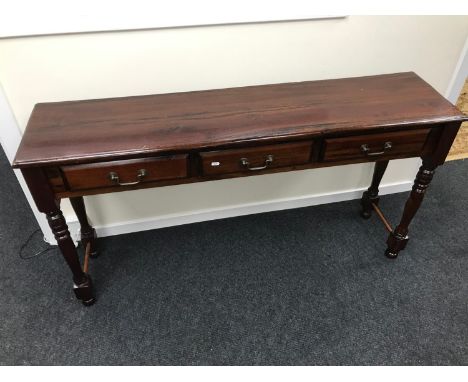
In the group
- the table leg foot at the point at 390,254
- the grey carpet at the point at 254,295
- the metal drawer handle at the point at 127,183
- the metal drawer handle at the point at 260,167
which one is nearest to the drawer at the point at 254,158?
the metal drawer handle at the point at 260,167

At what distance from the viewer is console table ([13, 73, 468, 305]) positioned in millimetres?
1288

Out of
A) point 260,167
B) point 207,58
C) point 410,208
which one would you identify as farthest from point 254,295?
point 207,58

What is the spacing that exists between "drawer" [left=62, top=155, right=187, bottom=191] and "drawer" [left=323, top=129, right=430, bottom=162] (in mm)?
561

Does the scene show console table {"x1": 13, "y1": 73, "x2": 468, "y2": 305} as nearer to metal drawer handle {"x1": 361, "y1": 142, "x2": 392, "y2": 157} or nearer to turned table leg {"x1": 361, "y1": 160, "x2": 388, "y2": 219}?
metal drawer handle {"x1": 361, "y1": 142, "x2": 392, "y2": 157}

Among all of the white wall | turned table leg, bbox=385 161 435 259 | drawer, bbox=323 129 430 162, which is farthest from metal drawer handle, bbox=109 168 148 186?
turned table leg, bbox=385 161 435 259

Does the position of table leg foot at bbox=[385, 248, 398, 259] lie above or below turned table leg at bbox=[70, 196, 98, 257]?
below

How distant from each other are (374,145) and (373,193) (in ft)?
2.34

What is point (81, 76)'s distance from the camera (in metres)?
1.55

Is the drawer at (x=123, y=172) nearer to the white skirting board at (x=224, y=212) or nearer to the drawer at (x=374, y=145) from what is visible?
the drawer at (x=374, y=145)

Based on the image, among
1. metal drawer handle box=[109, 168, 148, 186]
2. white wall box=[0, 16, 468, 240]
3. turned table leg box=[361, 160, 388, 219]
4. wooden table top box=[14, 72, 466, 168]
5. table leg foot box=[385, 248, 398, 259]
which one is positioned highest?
white wall box=[0, 16, 468, 240]

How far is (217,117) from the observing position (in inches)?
56.1

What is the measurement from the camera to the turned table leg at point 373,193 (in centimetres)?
203

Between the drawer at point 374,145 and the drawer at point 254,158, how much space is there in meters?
0.10

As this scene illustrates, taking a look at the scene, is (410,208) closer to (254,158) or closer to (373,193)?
(373,193)
